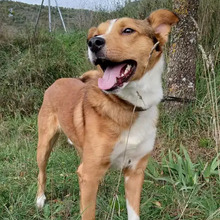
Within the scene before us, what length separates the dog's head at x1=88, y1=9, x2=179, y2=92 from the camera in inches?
88.0

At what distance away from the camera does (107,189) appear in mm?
3340

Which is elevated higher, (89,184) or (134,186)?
(89,184)

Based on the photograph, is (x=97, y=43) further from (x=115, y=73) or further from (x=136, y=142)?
(x=136, y=142)

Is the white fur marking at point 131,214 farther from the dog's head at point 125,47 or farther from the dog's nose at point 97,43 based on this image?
the dog's nose at point 97,43

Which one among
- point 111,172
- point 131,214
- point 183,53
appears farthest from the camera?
point 183,53

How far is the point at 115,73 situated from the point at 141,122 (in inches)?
19.9

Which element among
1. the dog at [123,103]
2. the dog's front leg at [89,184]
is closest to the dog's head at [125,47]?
the dog at [123,103]

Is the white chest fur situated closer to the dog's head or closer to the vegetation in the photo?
the dog's head

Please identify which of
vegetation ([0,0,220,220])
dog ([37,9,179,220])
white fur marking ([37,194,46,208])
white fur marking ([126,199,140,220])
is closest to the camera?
dog ([37,9,179,220])

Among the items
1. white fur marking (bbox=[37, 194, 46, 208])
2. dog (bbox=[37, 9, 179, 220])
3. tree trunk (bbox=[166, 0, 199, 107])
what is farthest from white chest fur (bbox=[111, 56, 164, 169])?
tree trunk (bbox=[166, 0, 199, 107])

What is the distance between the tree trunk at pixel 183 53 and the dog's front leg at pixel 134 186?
6.01ft

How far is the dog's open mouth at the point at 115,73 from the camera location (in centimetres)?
229

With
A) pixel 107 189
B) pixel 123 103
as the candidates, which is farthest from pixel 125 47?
pixel 107 189

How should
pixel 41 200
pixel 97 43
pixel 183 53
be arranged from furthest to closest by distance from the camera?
pixel 183 53 < pixel 41 200 < pixel 97 43
